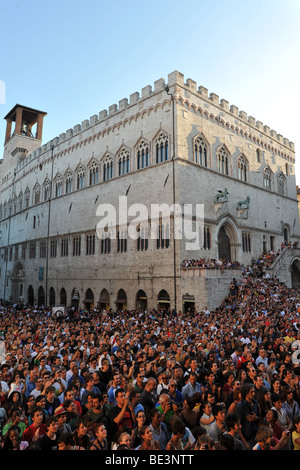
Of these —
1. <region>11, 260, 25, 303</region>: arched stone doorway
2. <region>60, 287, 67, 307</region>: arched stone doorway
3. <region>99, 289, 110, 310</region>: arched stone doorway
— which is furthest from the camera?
<region>11, 260, 25, 303</region>: arched stone doorway

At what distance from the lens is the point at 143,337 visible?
1292cm

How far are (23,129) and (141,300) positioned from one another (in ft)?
128

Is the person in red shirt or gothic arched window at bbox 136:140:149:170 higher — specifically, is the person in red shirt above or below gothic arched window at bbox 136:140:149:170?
below

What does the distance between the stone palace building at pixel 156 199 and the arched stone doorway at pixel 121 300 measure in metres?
0.10

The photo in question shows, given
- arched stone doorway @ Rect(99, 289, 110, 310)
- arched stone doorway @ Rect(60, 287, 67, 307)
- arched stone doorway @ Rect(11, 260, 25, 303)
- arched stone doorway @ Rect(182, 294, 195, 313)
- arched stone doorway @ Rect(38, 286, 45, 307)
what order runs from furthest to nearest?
arched stone doorway @ Rect(11, 260, 25, 303) → arched stone doorway @ Rect(38, 286, 45, 307) → arched stone doorway @ Rect(60, 287, 67, 307) → arched stone doorway @ Rect(99, 289, 110, 310) → arched stone doorway @ Rect(182, 294, 195, 313)

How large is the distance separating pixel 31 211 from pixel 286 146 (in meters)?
33.8

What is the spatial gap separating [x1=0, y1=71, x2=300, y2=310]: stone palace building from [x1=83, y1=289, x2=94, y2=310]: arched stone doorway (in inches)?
4.1

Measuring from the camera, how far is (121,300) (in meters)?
27.7

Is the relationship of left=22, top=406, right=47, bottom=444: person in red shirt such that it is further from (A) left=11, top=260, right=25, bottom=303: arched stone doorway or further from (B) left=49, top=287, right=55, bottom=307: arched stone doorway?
(A) left=11, top=260, right=25, bottom=303: arched stone doorway

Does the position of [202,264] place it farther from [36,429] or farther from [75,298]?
[36,429]

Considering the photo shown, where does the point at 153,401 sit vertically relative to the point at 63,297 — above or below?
below

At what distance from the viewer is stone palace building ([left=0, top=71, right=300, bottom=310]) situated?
982 inches

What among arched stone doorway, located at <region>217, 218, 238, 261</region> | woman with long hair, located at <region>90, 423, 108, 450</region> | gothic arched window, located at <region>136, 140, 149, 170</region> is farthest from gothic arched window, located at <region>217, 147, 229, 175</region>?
woman with long hair, located at <region>90, 423, 108, 450</region>

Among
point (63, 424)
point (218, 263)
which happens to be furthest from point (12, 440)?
point (218, 263)
